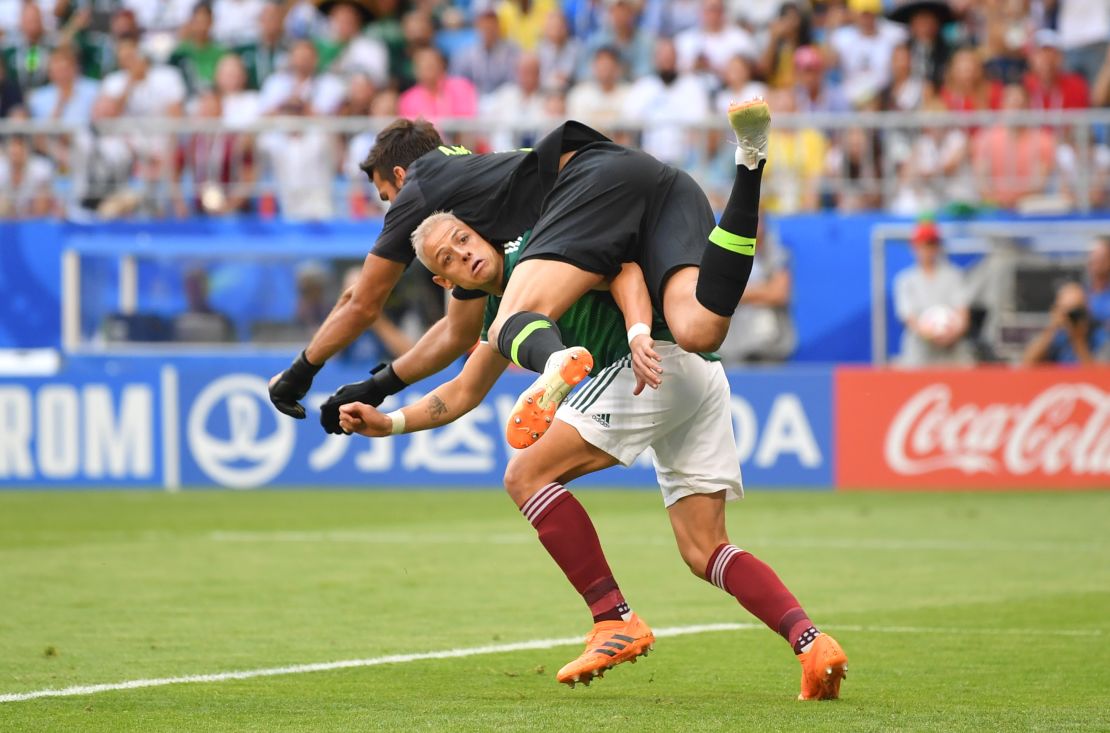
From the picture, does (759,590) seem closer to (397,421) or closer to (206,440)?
(397,421)

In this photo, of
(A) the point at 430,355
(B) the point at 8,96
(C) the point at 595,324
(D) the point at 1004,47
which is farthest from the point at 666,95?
(C) the point at 595,324

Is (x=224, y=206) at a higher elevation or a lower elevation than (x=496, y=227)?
lower

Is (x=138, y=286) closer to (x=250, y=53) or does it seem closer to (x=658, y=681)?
(x=250, y=53)

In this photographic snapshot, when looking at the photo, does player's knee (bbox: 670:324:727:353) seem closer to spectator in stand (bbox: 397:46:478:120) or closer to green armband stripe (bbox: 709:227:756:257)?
green armband stripe (bbox: 709:227:756:257)

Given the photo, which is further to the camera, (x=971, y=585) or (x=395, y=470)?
(x=395, y=470)

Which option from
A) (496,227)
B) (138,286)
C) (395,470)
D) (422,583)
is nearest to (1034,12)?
(395,470)

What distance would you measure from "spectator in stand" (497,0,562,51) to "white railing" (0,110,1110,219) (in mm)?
2600

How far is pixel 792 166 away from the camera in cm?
1855

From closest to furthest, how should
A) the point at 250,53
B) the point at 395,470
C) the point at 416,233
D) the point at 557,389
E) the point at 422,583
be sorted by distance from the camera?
the point at 557,389 → the point at 416,233 → the point at 422,583 → the point at 395,470 → the point at 250,53

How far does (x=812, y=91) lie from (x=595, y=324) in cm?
1264

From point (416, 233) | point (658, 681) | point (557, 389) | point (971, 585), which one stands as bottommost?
point (971, 585)

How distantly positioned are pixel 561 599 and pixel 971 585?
238cm

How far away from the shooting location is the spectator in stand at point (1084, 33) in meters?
19.0

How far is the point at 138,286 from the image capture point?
64.2ft
